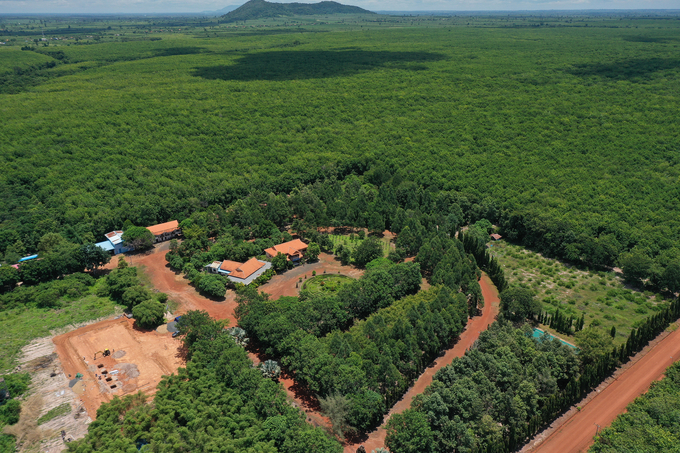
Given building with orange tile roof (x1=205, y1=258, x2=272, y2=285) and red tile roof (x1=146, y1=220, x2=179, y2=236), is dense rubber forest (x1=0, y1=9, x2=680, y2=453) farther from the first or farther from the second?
building with orange tile roof (x1=205, y1=258, x2=272, y2=285)

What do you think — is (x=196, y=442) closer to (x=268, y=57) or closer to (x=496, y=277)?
(x=496, y=277)

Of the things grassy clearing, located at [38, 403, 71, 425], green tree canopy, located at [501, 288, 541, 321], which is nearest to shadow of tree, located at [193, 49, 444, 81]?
green tree canopy, located at [501, 288, 541, 321]

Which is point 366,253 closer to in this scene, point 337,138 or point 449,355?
point 449,355

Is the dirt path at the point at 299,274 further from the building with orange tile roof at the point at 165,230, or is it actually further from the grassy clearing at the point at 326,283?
the building with orange tile roof at the point at 165,230

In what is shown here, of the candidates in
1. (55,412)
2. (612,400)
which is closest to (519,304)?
(612,400)

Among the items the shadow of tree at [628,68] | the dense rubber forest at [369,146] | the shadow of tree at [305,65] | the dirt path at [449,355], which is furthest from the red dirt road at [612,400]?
the shadow of tree at [305,65]

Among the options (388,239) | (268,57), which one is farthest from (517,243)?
(268,57)
